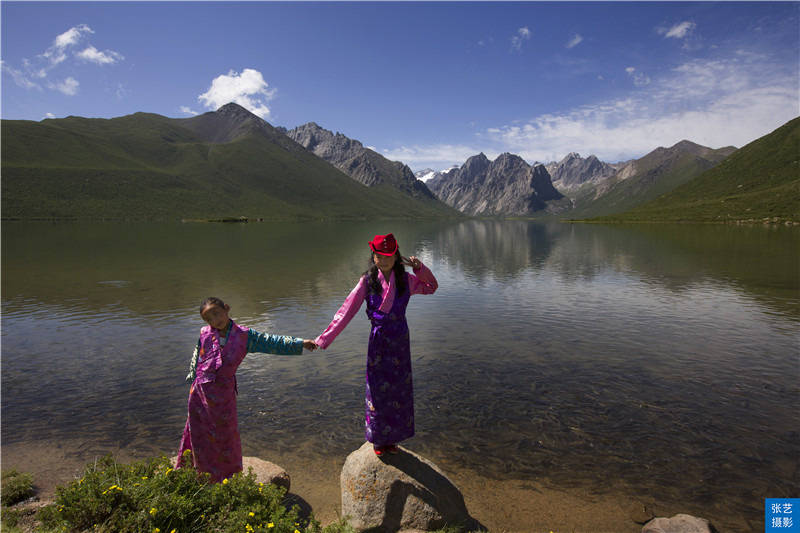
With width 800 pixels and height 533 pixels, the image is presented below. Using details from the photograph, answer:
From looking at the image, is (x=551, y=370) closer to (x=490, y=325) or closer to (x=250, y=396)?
(x=490, y=325)

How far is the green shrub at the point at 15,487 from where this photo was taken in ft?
25.6

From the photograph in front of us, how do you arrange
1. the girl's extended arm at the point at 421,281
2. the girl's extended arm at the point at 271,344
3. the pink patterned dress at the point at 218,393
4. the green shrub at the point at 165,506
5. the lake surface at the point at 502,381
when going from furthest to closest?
1. the lake surface at the point at 502,381
2. the girl's extended arm at the point at 421,281
3. the girl's extended arm at the point at 271,344
4. the pink patterned dress at the point at 218,393
5. the green shrub at the point at 165,506

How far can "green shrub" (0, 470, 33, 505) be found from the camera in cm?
780

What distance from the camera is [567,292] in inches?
1169

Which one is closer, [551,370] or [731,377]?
[731,377]

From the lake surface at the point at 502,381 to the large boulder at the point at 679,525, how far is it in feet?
4.05

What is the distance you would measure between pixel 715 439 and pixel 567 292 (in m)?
19.9

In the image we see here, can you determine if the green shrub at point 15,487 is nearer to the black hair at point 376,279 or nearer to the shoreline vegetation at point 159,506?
the shoreline vegetation at point 159,506

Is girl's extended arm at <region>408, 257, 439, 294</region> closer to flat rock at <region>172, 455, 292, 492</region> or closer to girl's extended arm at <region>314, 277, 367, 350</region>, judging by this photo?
girl's extended arm at <region>314, 277, 367, 350</region>

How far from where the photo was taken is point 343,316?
720 centimetres

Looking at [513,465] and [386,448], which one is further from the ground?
[386,448]

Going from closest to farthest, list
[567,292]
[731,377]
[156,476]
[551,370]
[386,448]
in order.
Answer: [156,476]
[386,448]
[731,377]
[551,370]
[567,292]

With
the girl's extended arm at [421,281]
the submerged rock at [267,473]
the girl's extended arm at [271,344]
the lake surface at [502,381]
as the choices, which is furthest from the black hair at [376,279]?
the lake surface at [502,381]

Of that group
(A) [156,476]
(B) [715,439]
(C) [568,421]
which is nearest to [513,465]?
(C) [568,421]
